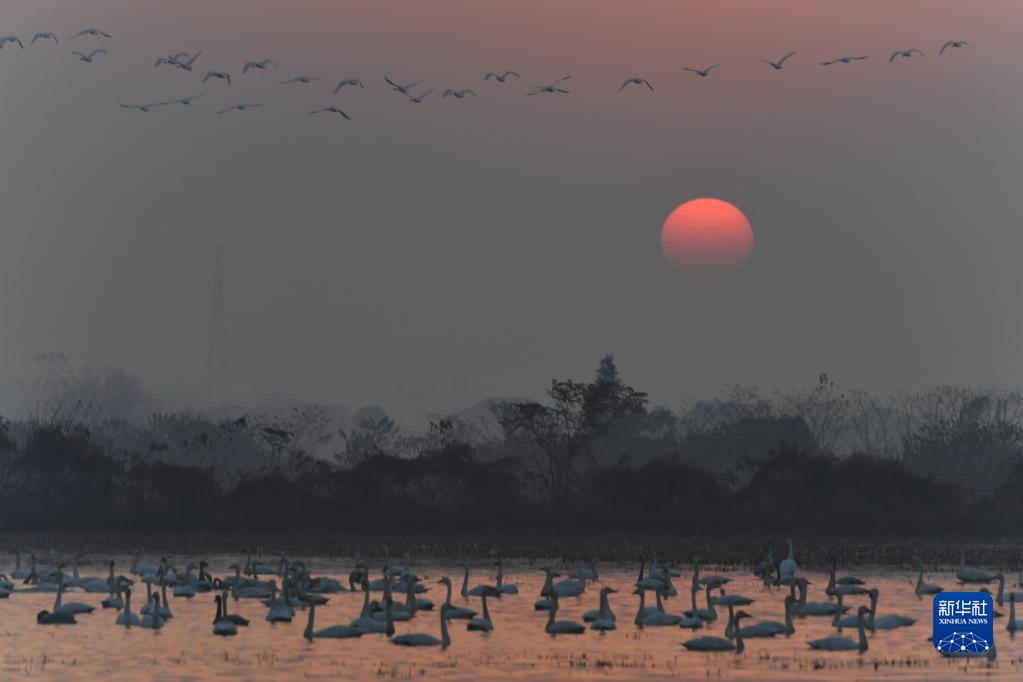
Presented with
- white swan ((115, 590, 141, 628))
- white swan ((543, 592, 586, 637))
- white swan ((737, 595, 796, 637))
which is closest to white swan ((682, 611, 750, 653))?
white swan ((737, 595, 796, 637))

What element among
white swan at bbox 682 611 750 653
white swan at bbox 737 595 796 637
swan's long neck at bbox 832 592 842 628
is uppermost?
swan's long neck at bbox 832 592 842 628

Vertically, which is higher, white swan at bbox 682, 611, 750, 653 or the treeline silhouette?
the treeline silhouette

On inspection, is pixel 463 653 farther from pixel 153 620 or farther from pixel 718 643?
pixel 153 620

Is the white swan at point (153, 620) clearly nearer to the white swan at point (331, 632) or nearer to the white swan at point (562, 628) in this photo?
the white swan at point (331, 632)

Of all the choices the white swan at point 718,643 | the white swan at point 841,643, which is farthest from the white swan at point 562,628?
the white swan at point 841,643

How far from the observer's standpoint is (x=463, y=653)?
3155 cm

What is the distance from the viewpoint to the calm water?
2916 centimetres

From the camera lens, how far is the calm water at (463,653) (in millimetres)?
29156

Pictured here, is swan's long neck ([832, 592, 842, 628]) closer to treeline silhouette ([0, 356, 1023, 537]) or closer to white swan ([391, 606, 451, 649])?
white swan ([391, 606, 451, 649])

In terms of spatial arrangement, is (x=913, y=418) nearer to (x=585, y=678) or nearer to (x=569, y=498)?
(x=569, y=498)

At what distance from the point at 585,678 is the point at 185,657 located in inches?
272

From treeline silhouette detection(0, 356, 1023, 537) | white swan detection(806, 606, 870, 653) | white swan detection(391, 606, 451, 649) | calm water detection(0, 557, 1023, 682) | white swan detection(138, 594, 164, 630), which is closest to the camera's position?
calm water detection(0, 557, 1023, 682)

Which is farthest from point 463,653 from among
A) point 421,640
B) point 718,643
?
point 718,643

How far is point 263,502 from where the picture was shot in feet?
245
